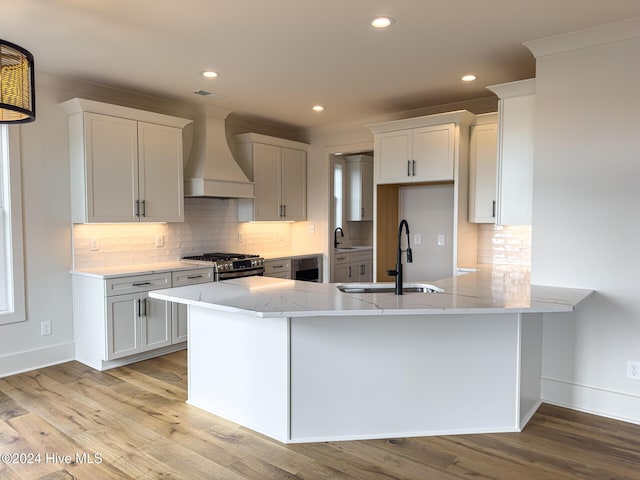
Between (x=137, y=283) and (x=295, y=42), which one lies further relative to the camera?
(x=137, y=283)

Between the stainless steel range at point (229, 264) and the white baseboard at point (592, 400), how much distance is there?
9.97 ft

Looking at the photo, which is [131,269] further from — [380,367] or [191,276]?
[380,367]

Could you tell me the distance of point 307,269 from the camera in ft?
19.6

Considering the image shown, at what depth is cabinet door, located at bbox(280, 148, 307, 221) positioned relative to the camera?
19.4 ft

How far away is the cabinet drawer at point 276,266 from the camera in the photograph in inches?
210

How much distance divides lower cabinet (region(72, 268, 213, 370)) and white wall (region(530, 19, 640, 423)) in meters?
3.22

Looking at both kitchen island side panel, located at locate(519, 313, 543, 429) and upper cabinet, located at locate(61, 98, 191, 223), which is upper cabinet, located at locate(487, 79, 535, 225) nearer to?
kitchen island side panel, located at locate(519, 313, 543, 429)

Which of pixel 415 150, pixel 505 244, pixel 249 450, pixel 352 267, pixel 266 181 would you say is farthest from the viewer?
pixel 352 267

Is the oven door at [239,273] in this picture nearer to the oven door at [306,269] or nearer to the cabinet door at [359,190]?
the oven door at [306,269]

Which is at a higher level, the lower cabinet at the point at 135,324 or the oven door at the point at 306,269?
the oven door at the point at 306,269

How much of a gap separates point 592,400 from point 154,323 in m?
3.60

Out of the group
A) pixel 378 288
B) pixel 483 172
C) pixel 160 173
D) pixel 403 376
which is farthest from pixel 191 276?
pixel 483 172

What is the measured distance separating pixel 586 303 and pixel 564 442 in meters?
0.93

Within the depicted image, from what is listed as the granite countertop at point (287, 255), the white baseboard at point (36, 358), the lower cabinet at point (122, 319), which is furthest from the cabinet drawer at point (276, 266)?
the white baseboard at point (36, 358)
